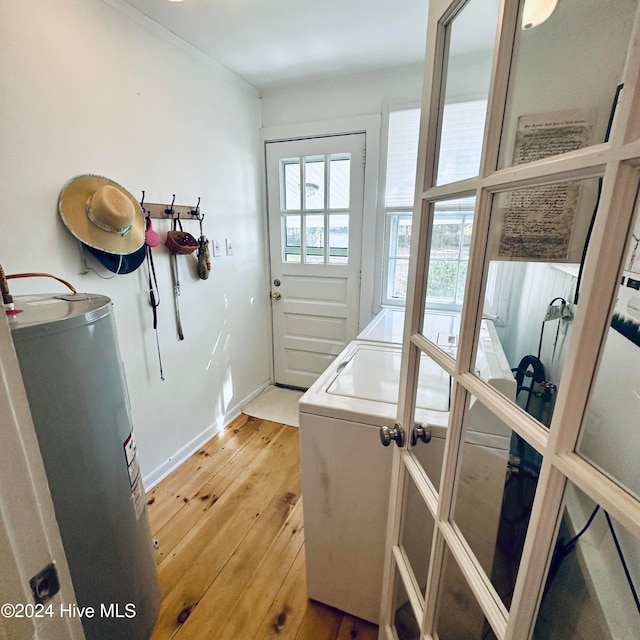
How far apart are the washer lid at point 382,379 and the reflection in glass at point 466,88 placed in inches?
18.1

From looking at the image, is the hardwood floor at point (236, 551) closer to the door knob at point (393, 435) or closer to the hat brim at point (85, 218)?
the door knob at point (393, 435)

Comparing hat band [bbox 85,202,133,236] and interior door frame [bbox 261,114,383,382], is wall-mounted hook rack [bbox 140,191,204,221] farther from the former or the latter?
interior door frame [bbox 261,114,383,382]

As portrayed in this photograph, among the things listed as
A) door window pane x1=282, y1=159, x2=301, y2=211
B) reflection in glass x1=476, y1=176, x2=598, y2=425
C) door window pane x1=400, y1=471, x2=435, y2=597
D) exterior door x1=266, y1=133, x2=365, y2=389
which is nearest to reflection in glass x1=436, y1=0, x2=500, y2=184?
reflection in glass x1=476, y1=176, x2=598, y2=425

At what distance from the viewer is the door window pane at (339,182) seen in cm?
241

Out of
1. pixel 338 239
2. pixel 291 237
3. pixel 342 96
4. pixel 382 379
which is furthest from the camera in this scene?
pixel 291 237

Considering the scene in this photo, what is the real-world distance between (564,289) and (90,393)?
45.2 inches

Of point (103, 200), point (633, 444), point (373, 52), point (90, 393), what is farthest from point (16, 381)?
point (373, 52)

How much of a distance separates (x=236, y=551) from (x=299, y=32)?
2657 millimetres

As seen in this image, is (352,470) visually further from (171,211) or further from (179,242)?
(171,211)

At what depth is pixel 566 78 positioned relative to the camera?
1.55 ft

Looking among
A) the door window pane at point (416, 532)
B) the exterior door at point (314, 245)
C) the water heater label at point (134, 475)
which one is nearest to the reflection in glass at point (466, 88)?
the door window pane at point (416, 532)

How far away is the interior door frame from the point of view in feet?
7.44

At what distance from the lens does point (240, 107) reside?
232 centimetres

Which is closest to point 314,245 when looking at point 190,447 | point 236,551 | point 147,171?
point 147,171
